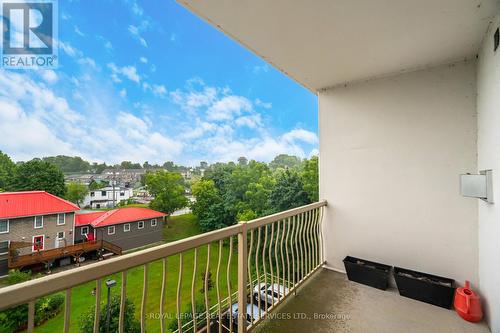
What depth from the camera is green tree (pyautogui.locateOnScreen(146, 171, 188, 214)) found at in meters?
5.15

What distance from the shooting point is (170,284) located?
15.8 ft

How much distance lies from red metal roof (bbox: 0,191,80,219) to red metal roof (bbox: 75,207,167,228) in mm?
537

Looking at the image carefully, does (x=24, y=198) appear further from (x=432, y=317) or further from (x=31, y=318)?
(x=432, y=317)

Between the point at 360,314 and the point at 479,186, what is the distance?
143 cm

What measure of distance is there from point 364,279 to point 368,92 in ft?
→ 7.05

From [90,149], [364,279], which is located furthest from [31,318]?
[90,149]

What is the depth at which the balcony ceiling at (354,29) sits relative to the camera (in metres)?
1.39

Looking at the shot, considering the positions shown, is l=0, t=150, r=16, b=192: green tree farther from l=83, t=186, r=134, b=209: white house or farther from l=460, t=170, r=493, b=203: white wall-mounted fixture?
l=460, t=170, r=493, b=203: white wall-mounted fixture

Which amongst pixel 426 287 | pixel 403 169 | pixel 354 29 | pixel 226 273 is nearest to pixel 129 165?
pixel 226 273

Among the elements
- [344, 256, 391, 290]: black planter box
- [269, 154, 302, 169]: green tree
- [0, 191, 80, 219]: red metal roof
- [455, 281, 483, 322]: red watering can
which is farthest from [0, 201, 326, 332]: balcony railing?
[269, 154, 302, 169]: green tree

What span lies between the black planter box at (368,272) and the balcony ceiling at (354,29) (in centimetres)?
216

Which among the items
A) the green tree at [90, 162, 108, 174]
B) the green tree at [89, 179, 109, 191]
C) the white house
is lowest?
the white house

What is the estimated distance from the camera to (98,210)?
3600 millimetres

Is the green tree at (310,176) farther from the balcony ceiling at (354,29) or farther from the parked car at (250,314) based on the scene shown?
the parked car at (250,314)
